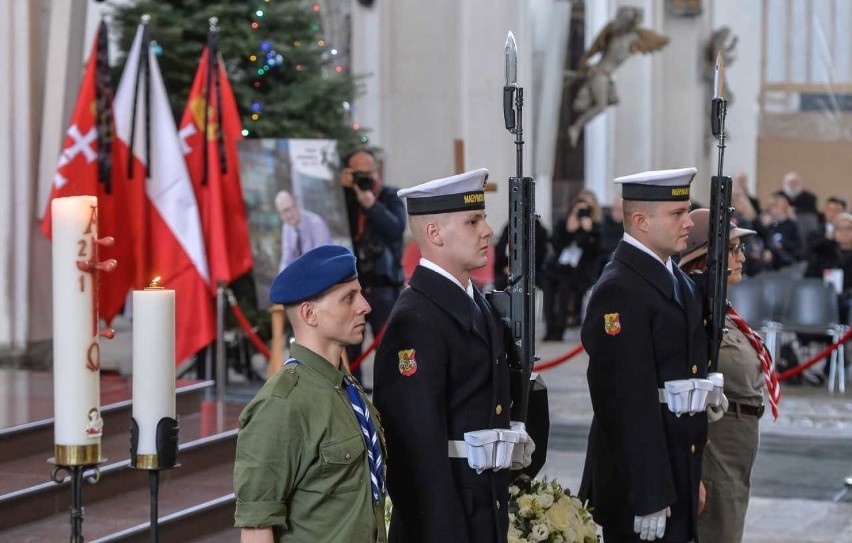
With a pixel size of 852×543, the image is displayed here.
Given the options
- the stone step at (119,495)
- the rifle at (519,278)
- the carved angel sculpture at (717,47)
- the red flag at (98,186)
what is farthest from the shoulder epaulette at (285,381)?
the carved angel sculpture at (717,47)

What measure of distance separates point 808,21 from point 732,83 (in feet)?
6.65

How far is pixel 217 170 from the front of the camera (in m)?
9.32

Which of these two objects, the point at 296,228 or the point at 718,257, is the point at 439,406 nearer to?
the point at 718,257

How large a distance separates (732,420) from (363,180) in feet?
16.9

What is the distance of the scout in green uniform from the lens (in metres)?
3.16

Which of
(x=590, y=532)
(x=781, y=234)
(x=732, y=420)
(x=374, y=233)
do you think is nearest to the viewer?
(x=590, y=532)

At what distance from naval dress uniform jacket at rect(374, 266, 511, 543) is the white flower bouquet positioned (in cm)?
43

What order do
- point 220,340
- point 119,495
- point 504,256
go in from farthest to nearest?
point 504,256
point 220,340
point 119,495

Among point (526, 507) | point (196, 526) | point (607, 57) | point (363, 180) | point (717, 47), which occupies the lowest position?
point (196, 526)

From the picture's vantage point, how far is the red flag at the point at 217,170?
30.5 ft

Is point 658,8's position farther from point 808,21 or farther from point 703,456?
point 703,456

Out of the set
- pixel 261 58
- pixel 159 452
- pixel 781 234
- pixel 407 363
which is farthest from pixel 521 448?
pixel 781 234

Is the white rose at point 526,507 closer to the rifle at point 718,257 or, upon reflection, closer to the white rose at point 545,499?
the white rose at point 545,499

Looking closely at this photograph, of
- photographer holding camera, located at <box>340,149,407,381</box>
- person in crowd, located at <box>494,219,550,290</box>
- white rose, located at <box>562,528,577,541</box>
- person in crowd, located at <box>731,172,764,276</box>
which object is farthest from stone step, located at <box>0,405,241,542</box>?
person in crowd, located at <box>731,172,764,276</box>
